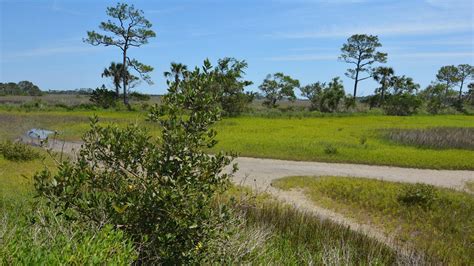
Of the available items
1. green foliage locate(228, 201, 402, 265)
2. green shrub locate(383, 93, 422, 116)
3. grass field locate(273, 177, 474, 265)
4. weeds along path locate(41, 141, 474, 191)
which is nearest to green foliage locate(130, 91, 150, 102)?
green shrub locate(383, 93, 422, 116)

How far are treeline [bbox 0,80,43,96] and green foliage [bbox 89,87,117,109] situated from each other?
40.5 m

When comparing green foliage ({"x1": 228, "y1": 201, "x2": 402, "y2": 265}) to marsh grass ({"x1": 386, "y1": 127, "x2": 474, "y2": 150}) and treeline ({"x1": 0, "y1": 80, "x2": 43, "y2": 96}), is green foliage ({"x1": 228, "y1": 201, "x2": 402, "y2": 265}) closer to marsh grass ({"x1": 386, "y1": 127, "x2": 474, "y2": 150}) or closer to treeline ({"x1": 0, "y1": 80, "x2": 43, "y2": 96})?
marsh grass ({"x1": 386, "y1": 127, "x2": 474, "y2": 150})

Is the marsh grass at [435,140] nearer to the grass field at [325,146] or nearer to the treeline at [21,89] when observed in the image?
the grass field at [325,146]

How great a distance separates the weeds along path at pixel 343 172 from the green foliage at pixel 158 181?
7866mm

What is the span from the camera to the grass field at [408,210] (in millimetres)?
8094

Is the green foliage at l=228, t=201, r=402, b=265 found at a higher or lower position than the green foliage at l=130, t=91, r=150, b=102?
lower

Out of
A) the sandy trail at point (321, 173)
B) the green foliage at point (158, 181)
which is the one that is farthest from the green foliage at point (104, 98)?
Answer: the green foliage at point (158, 181)

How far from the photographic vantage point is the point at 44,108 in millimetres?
39344

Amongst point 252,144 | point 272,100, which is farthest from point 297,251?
point 272,100

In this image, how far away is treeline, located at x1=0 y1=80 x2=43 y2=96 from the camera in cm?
7694

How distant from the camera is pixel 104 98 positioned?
4184 centimetres

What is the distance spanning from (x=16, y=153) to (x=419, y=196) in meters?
11.8

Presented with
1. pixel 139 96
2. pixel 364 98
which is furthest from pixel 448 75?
pixel 139 96

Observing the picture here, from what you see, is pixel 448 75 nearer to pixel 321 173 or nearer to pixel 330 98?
pixel 330 98
